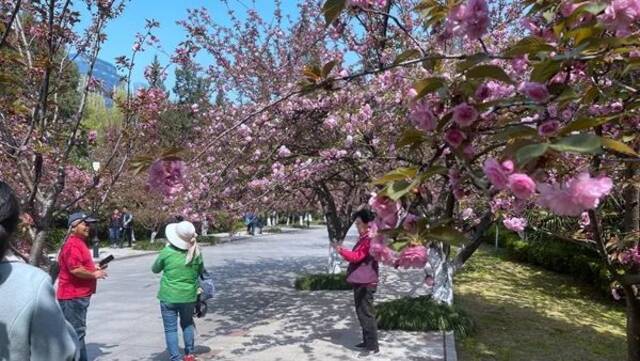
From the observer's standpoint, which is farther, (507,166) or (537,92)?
(537,92)

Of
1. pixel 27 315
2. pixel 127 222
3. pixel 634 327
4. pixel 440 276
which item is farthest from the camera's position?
pixel 127 222

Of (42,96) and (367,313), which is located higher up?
(42,96)

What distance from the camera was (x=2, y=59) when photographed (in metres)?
3.46

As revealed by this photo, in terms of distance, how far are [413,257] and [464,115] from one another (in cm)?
54

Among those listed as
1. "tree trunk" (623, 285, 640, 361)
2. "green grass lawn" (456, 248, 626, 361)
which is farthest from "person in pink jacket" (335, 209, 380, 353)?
"tree trunk" (623, 285, 640, 361)

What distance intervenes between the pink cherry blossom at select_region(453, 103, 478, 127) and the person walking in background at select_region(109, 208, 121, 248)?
70.9ft

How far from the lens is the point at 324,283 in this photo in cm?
1138

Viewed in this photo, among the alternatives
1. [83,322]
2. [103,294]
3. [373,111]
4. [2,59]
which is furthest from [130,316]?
[2,59]

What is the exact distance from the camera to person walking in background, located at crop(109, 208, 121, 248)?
869 inches

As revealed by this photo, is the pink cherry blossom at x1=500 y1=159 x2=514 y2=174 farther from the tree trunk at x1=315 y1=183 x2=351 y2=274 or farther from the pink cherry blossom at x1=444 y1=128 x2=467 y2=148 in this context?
the tree trunk at x1=315 y1=183 x2=351 y2=274

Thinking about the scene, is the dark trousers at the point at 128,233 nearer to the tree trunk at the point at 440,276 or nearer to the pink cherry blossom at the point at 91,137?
the tree trunk at the point at 440,276

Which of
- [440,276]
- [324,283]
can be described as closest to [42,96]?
[440,276]

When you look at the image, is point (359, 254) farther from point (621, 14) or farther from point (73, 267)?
point (621, 14)

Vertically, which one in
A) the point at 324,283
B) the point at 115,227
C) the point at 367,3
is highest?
the point at 367,3
